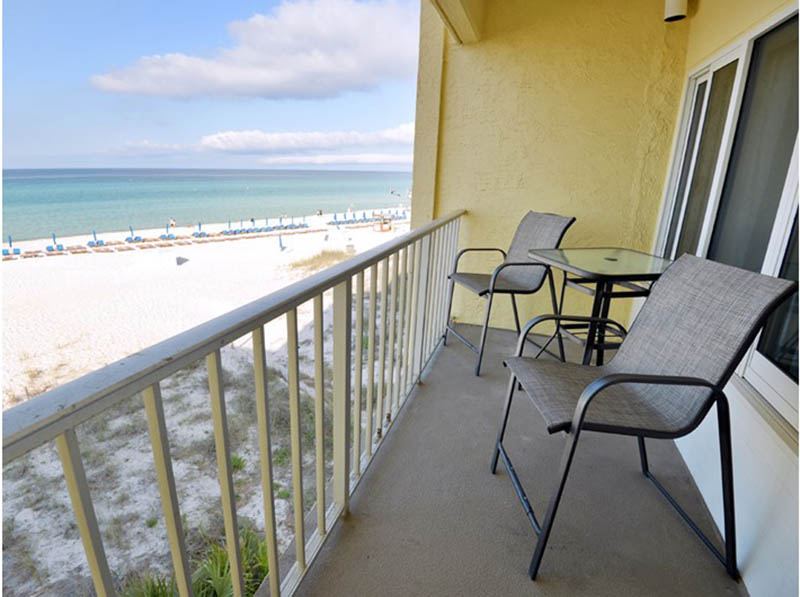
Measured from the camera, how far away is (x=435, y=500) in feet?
5.75

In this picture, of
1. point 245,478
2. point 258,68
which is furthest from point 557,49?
point 258,68

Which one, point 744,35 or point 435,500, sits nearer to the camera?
point 435,500

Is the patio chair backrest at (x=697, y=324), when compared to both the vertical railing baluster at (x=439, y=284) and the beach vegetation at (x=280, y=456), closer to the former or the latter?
the vertical railing baluster at (x=439, y=284)

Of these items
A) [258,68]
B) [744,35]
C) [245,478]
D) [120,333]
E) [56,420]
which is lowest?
[120,333]

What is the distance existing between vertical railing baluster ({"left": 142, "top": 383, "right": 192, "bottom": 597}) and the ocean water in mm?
22213

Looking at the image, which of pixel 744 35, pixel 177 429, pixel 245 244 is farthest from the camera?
pixel 245 244

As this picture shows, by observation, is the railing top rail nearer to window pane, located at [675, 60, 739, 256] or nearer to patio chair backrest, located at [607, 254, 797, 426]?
patio chair backrest, located at [607, 254, 797, 426]

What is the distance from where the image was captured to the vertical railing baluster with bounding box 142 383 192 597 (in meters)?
0.75

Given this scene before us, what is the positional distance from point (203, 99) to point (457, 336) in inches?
1278

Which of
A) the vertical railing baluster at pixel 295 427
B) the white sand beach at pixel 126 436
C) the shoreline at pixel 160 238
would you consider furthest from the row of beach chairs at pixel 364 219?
the vertical railing baluster at pixel 295 427

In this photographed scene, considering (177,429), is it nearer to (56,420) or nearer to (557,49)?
(56,420)

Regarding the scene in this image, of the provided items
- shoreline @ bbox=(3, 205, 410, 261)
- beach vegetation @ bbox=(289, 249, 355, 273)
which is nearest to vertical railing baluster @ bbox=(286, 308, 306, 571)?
beach vegetation @ bbox=(289, 249, 355, 273)

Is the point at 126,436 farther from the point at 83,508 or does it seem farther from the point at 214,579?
the point at 83,508

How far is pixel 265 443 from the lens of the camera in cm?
110
